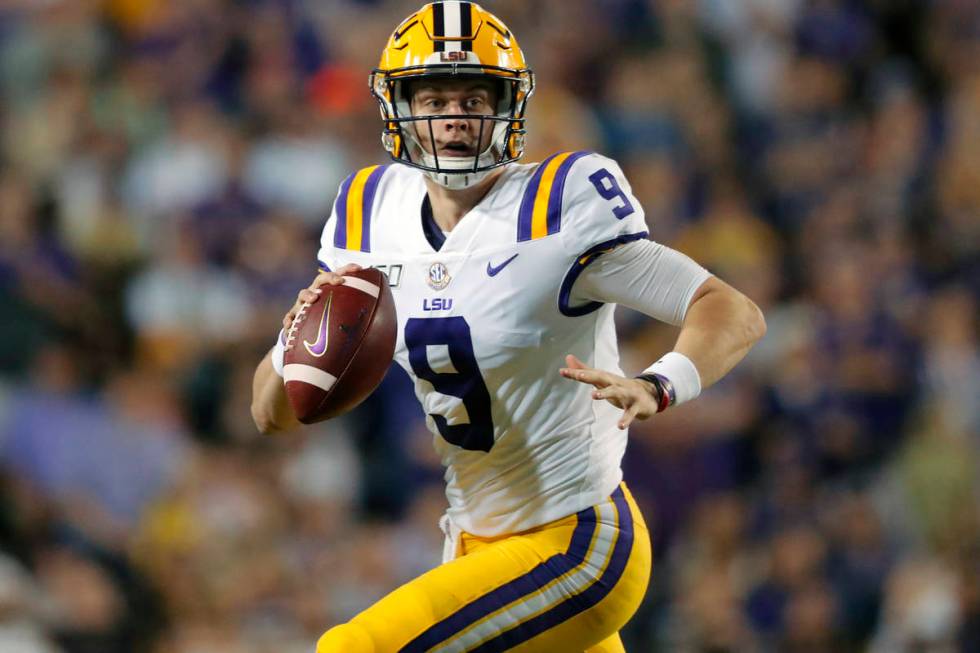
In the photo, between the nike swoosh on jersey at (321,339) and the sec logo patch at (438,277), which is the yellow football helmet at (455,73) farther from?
the nike swoosh on jersey at (321,339)

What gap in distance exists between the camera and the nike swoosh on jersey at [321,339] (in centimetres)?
320

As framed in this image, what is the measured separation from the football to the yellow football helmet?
0.37 m

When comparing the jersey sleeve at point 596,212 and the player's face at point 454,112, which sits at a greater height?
the player's face at point 454,112

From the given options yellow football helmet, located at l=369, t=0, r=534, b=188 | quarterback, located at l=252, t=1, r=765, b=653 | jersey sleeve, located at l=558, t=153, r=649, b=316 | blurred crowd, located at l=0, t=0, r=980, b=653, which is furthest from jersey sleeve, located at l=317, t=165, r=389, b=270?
blurred crowd, located at l=0, t=0, r=980, b=653

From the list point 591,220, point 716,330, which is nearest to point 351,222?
point 591,220

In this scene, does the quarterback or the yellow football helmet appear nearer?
the quarterback

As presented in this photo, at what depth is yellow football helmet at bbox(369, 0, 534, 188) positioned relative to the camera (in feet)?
11.3

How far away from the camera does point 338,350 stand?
3.19 meters

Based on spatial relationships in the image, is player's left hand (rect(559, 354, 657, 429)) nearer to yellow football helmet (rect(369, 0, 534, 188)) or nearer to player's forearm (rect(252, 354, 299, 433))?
yellow football helmet (rect(369, 0, 534, 188))

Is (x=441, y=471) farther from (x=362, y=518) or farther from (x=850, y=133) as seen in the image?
(x=850, y=133)

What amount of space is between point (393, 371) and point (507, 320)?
3.10 m

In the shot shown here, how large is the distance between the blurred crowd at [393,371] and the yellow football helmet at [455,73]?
290 cm

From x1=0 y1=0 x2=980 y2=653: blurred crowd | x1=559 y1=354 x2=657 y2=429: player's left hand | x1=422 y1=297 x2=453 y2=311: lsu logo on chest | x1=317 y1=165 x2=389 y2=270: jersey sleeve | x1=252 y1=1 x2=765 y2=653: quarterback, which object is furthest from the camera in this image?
x1=0 y1=0 x2=980 y2=653: blurred crowd

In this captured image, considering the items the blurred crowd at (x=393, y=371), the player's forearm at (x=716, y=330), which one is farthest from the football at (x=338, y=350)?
the blurred crowd at (x=393, y=371)
